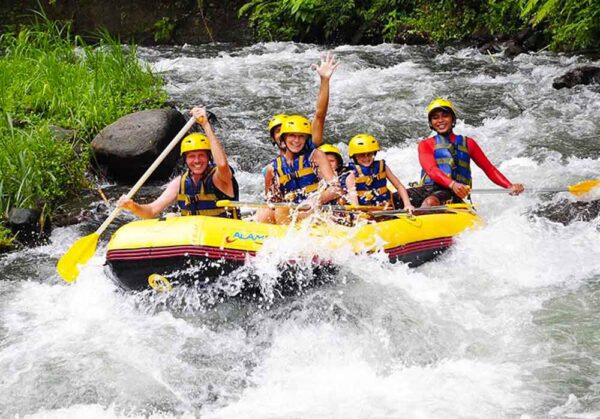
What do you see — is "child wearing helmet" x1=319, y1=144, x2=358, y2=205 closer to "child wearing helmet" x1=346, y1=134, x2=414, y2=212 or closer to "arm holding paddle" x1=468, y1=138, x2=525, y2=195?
"child wearing helmet" x1=346, y1=134, x2=414, y2=212

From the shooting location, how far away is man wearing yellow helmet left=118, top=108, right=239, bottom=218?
19.7ft

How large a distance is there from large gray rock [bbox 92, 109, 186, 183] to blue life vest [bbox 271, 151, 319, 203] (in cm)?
258

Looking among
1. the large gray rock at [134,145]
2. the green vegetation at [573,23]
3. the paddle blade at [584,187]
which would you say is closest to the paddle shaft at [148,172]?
the large gray rock at [134,145]

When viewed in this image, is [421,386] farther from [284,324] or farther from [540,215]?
[540,215]

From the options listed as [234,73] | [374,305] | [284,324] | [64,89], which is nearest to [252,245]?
[284,324]

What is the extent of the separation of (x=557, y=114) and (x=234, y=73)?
510 cm

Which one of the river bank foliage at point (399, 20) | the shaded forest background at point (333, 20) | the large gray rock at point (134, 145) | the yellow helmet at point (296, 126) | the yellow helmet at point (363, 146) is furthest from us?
the river bank foliage at point (399, 20)

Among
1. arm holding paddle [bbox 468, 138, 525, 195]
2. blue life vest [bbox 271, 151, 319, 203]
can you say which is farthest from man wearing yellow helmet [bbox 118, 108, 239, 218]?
arm holding paddle [bbox 468, 138, 525, 195]

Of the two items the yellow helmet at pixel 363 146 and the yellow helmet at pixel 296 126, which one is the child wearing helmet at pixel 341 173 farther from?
the yellow helmet at pixel 296 126

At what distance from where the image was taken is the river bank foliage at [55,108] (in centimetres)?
769

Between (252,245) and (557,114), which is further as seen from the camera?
(557,114)

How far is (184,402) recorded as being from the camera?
4.63 m

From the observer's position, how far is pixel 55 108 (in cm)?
916

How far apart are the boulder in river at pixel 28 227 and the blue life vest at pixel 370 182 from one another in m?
2.81
